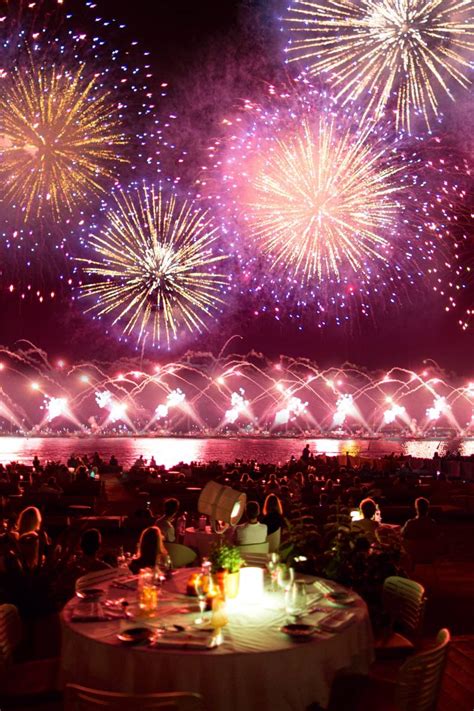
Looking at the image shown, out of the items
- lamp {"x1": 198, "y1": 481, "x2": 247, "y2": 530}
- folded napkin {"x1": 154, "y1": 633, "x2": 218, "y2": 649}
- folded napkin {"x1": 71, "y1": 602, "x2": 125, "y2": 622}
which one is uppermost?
lamp {"x1": 198, "y1": 481, "x2": 247, "y2": 530}

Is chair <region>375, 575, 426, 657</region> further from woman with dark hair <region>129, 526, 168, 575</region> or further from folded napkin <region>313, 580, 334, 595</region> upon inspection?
woman with dark hair <region>129, 526, 168, 575</region>

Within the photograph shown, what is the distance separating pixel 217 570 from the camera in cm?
489

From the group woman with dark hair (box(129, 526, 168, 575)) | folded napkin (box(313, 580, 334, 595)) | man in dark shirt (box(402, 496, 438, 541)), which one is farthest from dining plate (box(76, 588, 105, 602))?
man in dark shirt (box(402, 496, 438, 541))

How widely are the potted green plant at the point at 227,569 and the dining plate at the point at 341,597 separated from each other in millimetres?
778

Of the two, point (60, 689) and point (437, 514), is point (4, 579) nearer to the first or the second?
point (60, 689)

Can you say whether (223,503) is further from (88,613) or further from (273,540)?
(88,613)

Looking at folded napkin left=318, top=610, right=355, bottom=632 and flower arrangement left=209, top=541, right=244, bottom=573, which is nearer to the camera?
folded napkin left=318, top=610, right=355, bottom=632

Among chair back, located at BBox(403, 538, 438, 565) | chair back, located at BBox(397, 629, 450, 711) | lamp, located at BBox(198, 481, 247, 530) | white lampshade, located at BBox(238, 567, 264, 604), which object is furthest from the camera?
chair back, located at BBox(403, 538, 438, 565)

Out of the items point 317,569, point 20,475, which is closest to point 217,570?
point 317,569

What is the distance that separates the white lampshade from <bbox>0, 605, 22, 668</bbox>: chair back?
176 cm

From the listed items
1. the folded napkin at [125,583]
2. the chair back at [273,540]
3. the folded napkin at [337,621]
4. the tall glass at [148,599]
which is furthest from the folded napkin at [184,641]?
the chair back at [273,540]

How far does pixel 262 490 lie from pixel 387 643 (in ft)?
36.1

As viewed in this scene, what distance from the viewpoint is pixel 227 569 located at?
487 centimetres

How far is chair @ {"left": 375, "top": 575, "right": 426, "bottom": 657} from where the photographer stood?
18.1 feet
